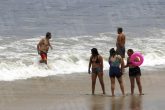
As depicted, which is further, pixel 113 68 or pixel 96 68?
pixel 96 68

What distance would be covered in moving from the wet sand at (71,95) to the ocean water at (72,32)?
1.24 meters

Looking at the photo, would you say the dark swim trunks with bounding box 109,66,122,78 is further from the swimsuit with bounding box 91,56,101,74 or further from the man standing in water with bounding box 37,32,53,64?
the man standing in water with bounding box 37,32,53,64

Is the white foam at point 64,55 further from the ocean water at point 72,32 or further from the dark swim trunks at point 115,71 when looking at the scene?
the dark swim trunks at point 115,71

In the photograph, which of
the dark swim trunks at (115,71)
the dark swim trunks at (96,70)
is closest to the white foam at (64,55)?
the dark swim trunks at (96,70)

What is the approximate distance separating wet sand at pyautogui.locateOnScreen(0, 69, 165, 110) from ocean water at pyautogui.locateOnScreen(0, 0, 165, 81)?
1.24 meters

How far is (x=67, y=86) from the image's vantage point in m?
15.6

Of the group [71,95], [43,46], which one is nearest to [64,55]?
[43,46]

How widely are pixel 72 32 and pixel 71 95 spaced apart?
14.4 m

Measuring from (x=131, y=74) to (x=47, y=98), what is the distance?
7.30ft

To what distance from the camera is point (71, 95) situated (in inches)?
560

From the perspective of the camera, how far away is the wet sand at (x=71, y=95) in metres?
12.6

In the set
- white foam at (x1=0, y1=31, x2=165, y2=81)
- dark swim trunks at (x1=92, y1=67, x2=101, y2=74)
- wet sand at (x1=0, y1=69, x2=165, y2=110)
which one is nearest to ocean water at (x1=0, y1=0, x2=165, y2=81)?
white foam at (x1=0, y1=31, x2=165, y2=81)

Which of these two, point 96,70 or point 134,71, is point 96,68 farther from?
point 134,71

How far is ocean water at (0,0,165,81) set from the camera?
19188 millimetres
